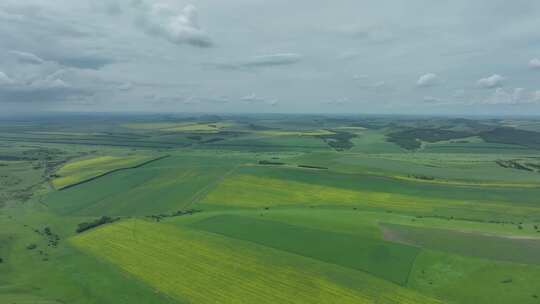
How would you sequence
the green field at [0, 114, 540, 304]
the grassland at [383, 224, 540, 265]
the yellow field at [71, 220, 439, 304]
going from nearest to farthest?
the yellow field at [71, 220, 439, 304] → the green field at [0, 114, 540, 304] → the grassland at [383, 224, 540, 265]

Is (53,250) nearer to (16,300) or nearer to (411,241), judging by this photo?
(16,300)

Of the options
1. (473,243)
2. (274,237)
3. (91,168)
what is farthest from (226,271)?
(91,168)

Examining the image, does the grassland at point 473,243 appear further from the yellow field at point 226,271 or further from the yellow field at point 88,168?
the yellow field at point 88,168

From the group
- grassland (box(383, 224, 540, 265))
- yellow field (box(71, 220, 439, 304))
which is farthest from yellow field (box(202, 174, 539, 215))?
yellow field (box(71, 220, 439, 304))

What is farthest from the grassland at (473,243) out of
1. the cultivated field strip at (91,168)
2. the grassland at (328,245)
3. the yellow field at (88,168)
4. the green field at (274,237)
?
the yellow field at (88,168)

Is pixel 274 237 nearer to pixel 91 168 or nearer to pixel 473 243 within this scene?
pixel 473 243

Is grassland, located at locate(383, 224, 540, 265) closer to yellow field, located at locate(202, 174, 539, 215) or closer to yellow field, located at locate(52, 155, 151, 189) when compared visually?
yellow field, located at locate(202, 174, 539, 215)
